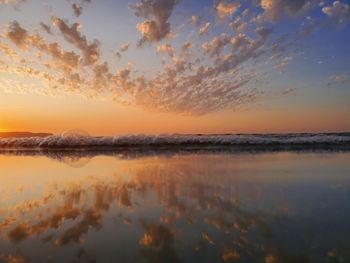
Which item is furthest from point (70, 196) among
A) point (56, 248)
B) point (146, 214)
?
point (56, 248)

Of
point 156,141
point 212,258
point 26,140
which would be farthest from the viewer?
point 26,140

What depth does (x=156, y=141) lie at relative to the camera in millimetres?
19688

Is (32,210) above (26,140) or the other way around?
the other way around

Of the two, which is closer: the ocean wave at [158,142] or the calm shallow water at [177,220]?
the calm shallow water at [177,220]

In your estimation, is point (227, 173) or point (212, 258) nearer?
point (212, 258)

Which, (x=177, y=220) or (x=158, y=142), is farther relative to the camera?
Answer: (x=158, y=142)

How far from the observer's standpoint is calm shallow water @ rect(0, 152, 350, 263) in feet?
9.28

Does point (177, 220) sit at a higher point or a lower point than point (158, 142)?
lower

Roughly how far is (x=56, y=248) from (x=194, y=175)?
473 centimetres

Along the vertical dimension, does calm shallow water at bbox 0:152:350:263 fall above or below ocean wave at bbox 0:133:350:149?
below

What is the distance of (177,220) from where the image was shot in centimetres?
379

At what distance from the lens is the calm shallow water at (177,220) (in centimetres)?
283

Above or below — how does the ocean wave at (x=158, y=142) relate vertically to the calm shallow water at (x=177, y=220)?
above

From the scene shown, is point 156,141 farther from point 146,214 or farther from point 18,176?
point 146,214
